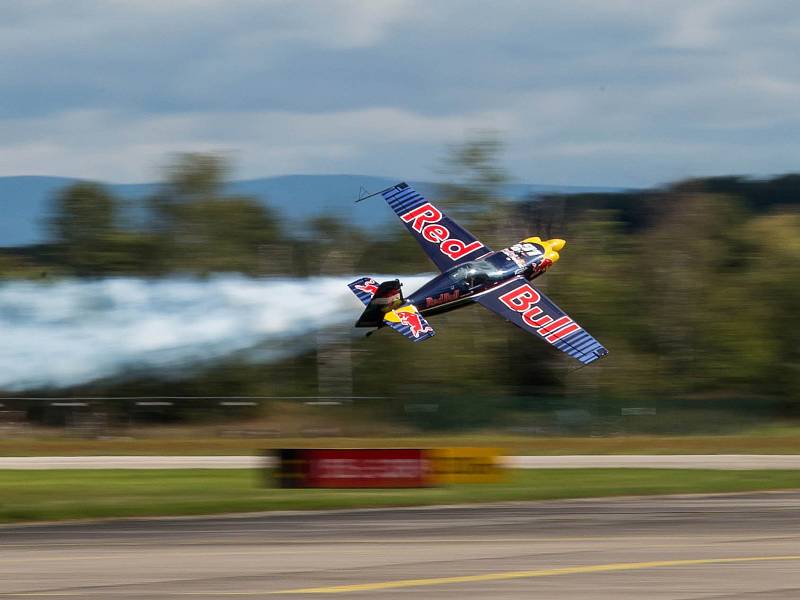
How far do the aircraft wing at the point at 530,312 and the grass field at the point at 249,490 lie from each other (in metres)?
11.5

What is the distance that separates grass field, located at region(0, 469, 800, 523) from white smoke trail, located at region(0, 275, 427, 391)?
1634 centimetres

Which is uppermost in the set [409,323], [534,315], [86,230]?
[86,230]

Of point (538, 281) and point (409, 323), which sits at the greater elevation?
point (538, 281)

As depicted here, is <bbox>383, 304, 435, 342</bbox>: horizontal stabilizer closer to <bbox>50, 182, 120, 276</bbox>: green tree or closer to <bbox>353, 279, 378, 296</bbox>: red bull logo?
<bbox>353, 279, 378, 296</bbox>: red bull logo

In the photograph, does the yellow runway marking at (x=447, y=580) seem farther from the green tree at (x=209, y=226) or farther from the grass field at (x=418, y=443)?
the green tree at (x=209, y=226)

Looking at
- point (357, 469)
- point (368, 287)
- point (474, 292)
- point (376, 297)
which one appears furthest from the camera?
point (474, 292)

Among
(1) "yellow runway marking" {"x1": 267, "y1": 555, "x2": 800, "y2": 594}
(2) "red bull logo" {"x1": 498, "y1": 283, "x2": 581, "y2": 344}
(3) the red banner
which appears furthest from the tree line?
(1) "yellow runway marking" {"x1": 267, "y1": 555, "x2": 800, "y2": 594}

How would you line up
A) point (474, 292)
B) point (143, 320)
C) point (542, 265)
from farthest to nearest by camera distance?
point (143, 320), point (542, 265), point (474, 292)

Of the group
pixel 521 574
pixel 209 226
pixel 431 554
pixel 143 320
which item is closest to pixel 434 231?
pixel 143 320

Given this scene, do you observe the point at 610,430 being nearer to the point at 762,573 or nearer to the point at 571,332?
the point at 571,332

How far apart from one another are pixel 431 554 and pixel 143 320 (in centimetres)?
3661

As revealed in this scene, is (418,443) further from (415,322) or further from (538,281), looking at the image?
(538,281)

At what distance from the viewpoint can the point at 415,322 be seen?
42594 millimetres

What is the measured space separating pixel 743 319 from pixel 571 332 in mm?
26981
